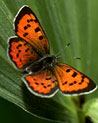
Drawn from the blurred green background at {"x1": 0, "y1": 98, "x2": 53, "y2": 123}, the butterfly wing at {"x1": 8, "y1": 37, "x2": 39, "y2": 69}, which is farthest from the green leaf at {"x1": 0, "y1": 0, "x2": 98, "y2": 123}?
the blurred green background at {"x1": 0, "y1": 98, "x2": 53, "y2": 123}

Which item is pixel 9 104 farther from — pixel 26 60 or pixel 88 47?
pixel 88 47

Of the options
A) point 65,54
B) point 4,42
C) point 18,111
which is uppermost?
point 4,42

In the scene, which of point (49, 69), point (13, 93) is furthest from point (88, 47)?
point (13, 93)

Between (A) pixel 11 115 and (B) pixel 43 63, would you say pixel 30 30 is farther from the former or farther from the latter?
(A) pixel 11 115

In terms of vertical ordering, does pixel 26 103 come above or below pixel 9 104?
above

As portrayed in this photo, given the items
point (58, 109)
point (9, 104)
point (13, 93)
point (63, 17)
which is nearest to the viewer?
point (13, 93)

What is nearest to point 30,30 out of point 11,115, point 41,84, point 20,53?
point 20,53
